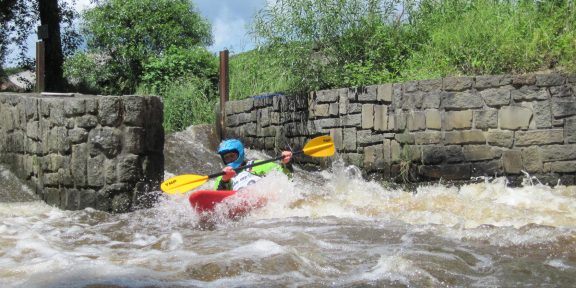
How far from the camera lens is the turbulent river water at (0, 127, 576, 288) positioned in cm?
357

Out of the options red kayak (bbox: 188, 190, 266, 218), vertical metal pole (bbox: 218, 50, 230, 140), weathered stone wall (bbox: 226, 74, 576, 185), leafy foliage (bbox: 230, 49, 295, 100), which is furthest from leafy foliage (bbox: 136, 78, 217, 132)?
red kayak (bbox: 188, 190, 266, 218)

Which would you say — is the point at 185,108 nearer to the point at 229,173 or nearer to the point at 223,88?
the point at 223,88

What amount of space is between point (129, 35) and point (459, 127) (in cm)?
872

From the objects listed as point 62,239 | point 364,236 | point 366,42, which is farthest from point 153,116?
point 366,42

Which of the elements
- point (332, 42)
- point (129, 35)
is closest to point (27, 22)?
point (129, 35)

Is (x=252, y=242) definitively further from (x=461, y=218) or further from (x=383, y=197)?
(x=383, y=197)

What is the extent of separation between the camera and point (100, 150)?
6453mm

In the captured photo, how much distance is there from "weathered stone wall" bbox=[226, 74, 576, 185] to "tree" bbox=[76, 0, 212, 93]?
635cm

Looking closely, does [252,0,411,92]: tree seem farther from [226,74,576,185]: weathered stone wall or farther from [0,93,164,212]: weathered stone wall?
[0,93,164,212]: weathered stone wall

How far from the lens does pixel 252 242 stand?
4648 mm

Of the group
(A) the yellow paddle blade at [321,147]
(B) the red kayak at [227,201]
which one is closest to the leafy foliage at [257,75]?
(A) the yellow paddle blade at [321,147]

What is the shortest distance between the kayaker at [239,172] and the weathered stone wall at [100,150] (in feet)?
2.46

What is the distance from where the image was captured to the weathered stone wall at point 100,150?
253 inches

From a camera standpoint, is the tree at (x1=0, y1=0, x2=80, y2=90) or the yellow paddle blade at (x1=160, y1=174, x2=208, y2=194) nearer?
the yellow paddle blade at (x1=160, y1=174, x2=208, y2=194)
